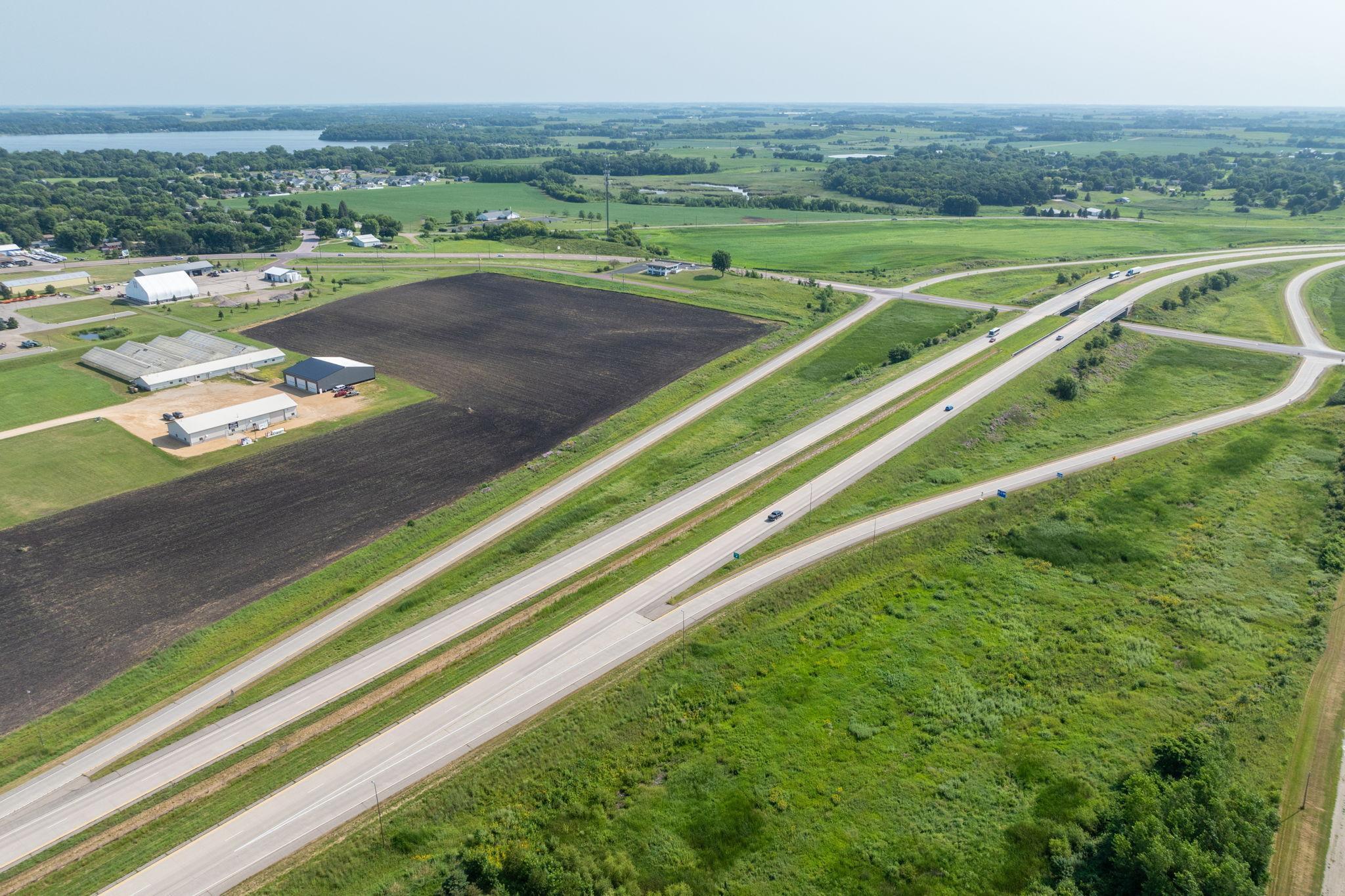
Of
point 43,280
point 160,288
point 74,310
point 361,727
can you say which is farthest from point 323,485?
point 43,280

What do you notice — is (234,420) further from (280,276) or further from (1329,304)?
(1329,304)

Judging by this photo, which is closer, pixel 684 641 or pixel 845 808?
pixel 845 808

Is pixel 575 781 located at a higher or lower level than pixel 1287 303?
lower

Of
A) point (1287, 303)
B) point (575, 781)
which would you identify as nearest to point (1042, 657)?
point (575, 781)

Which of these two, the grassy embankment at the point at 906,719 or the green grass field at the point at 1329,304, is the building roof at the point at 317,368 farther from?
the green grass field at the point at 1329,304

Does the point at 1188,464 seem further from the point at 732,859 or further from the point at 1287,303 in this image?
the point at 1287,303
